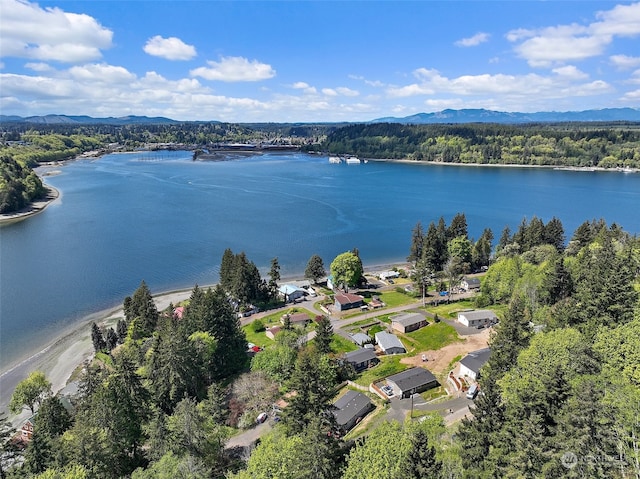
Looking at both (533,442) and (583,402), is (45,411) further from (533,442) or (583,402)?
(583,402)

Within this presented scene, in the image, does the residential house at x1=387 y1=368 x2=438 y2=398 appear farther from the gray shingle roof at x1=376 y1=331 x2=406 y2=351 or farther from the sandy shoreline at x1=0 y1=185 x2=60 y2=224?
the sandy shoreline at x1=0 y1=185 x2=60 y2=224

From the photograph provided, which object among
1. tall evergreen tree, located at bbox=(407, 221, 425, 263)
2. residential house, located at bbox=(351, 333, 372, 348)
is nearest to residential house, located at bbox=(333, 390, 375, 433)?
residential house, located at bbox=(351, 333, 372, 348)

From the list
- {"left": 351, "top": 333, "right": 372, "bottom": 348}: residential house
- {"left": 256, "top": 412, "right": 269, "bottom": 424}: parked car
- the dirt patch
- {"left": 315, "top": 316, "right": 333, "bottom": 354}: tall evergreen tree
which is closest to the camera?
{"left": 256, "top": 412, "right": 269, "bottom": 424}: parked car

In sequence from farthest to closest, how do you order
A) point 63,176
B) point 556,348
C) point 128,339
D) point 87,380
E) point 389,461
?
point 63,176 < point 128,339 < point 87,380 < point 556,348 < point 389,461

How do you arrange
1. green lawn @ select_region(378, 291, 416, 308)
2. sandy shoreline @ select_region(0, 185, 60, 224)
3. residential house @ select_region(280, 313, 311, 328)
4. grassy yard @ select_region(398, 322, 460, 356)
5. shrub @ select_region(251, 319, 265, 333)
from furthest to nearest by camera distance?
sandy shoreline @ select_region(0, 185, 60, 224) < green lawn @ select_region(378, 291, 416, 308) < shrub @ select_region(251, 319, 265, 333) < residential house @ select_region(280, 313, 311, 328) < grassy yard @ select_region(398, 322, 460, 356)

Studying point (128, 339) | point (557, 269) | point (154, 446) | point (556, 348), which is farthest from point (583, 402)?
point (128, 339)

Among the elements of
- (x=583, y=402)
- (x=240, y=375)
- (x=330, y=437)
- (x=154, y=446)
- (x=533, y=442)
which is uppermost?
(x=583, y=402)

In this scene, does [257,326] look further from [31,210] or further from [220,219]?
[31,210]

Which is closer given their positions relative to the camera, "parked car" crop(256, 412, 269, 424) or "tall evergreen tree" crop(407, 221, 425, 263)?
"parked car" crop(256, 412, 269, 424)

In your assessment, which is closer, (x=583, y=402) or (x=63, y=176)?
(x=583, y=402)
